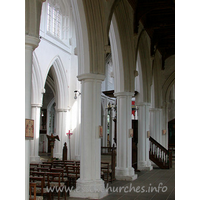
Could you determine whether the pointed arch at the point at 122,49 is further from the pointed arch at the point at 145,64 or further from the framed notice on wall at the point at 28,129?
the framed notice on wall at the point at 28,129

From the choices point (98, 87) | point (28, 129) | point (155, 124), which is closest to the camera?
point (28, 129)

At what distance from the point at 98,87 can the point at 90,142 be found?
1.64 metres

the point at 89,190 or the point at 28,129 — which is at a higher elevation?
the point at 28,129

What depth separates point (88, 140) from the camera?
340 inches

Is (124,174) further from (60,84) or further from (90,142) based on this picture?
(60,84)

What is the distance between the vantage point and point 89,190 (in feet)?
27.3

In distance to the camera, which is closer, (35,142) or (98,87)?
(98,87)

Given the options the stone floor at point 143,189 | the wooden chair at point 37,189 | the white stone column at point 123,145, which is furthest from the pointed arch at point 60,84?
the wooden chair at point 37,189

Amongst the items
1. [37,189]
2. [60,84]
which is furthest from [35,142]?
[37,189]

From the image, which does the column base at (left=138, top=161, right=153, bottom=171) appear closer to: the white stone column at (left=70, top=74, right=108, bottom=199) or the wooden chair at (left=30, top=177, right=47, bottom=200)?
the white stone column at (left=70, top=74, right=108, bottom=199)

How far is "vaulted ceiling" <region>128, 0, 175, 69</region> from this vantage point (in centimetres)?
1281

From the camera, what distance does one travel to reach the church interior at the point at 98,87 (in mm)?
8352
